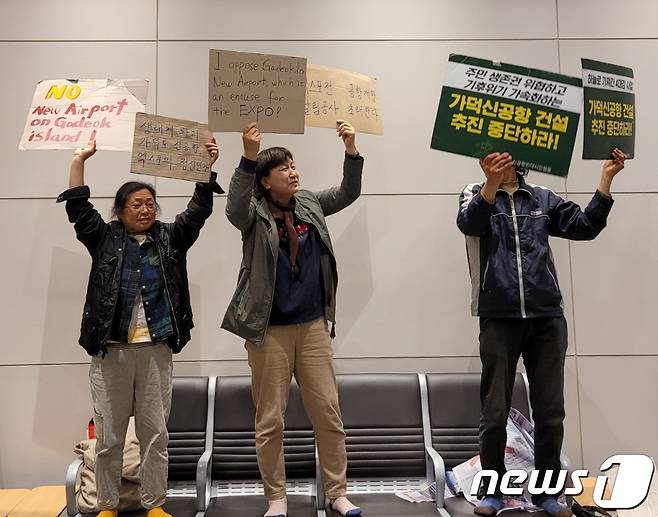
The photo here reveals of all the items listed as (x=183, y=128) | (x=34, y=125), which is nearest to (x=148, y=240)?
(x=183, y=128)

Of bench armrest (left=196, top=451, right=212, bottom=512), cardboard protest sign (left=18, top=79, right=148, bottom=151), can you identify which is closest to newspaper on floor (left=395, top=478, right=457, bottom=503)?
bench armrest (left=196, top=451, right=212, bottom=512)

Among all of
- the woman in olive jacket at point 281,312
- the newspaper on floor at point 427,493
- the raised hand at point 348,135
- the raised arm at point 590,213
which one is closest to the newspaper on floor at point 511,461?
the newspaper on floor at point 427,493

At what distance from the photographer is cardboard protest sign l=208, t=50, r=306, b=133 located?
2939 millimetres

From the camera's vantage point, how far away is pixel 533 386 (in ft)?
9.84

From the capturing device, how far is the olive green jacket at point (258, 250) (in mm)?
2838

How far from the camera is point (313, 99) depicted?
3.19 metres

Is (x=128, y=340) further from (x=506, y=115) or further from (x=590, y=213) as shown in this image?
(x=590, y=213)

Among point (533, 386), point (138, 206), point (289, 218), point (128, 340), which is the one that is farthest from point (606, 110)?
point (128, 340)

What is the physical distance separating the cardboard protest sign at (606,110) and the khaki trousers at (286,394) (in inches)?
62.2

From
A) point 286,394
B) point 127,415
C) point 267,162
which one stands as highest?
point 267,162

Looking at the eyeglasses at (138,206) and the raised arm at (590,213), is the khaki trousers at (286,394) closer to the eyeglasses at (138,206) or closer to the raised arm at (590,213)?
the eyeglasses at (138,206)

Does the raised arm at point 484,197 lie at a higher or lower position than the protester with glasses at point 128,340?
higher

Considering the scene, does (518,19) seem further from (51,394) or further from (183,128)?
(51,394)

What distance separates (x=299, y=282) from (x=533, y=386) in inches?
48.5
